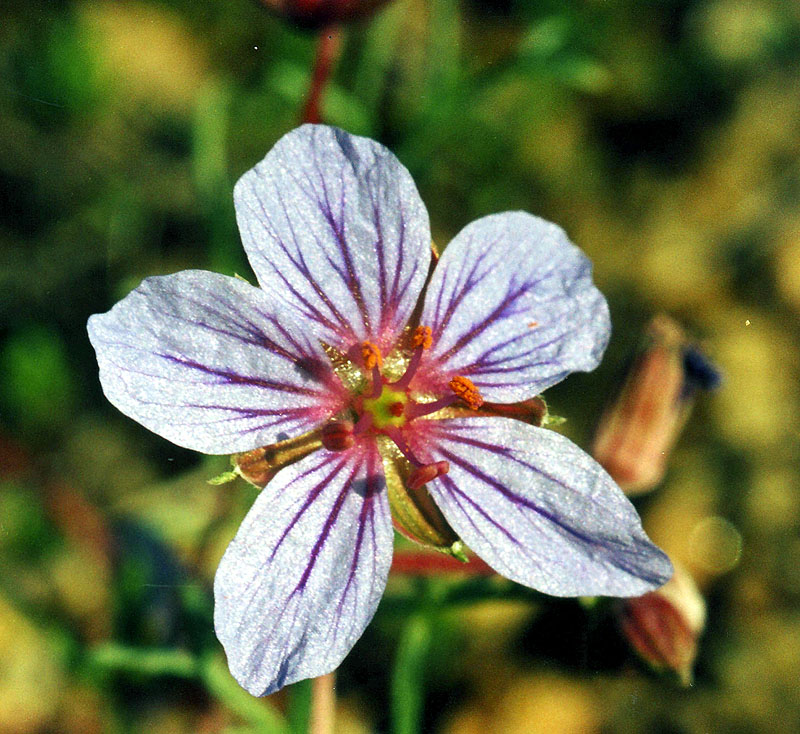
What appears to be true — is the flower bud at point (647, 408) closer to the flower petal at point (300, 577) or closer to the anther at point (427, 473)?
the anther at point (427, 473)

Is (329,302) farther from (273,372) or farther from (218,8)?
(218,8)

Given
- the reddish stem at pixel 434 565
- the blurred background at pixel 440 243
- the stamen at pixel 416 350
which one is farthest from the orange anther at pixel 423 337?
the blurred background at pixel 440 243

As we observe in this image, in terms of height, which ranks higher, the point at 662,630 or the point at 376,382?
the point at 376,382

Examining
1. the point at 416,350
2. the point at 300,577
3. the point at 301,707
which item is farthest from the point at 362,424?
the point at 301,707

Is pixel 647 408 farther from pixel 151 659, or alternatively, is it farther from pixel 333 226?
pixel 151 659

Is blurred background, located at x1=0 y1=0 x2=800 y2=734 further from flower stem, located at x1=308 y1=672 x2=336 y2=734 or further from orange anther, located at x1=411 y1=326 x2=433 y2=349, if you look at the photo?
orange anther, located at x1=411 y1=326 x2=433 y2=349

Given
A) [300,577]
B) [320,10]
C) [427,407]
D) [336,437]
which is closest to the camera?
[300,577]
